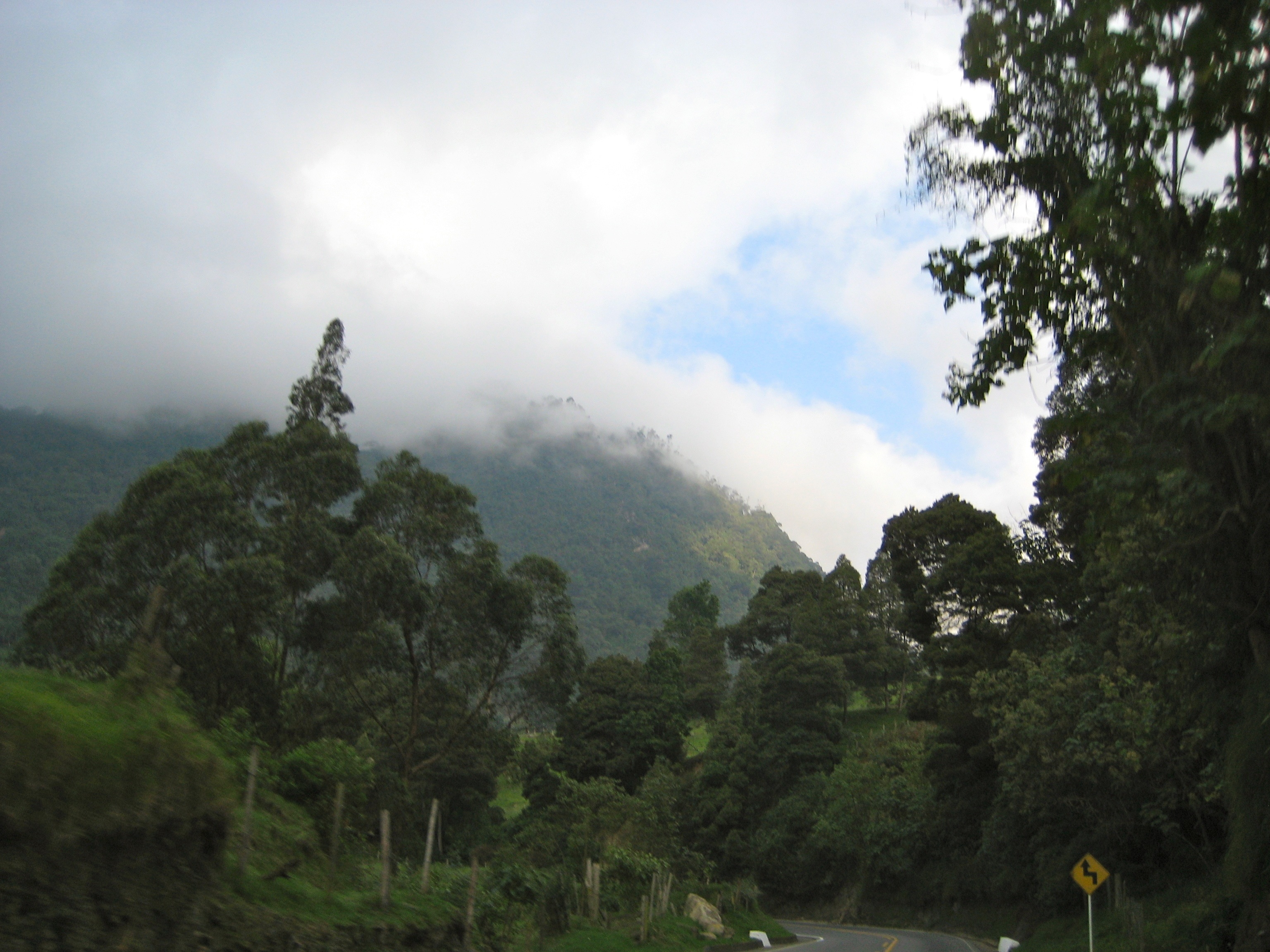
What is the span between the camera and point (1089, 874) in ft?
49.9

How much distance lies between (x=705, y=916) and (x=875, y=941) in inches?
206

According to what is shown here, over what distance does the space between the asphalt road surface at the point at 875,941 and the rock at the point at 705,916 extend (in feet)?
6.25

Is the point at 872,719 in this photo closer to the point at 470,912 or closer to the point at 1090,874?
the point at 1090,874

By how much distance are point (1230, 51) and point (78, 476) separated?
75.7 metres

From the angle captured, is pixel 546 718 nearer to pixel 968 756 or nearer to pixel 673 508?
pixel 968 756

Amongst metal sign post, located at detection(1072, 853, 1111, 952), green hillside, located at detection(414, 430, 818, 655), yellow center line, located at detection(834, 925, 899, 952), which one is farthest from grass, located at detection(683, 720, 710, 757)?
metal sign post, located at detection(1072, 853, 1111, 952)

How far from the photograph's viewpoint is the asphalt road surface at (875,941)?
22.2 m

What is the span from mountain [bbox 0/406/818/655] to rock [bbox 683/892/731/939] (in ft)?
34.2

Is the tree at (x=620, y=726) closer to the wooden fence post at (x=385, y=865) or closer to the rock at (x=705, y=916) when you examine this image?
the rock at (x=705, y=916)

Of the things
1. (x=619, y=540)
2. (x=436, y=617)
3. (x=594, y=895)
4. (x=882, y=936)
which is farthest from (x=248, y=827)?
(x=619, y=540)

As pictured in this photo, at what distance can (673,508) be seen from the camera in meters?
192

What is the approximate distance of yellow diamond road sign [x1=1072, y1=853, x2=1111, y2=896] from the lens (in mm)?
14953

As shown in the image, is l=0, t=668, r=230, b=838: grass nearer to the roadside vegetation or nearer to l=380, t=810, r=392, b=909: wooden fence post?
the roadside vegetation

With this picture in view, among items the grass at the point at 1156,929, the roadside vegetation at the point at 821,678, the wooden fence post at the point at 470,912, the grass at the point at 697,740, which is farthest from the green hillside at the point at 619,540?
the wooden fence post at the point at 470,912
